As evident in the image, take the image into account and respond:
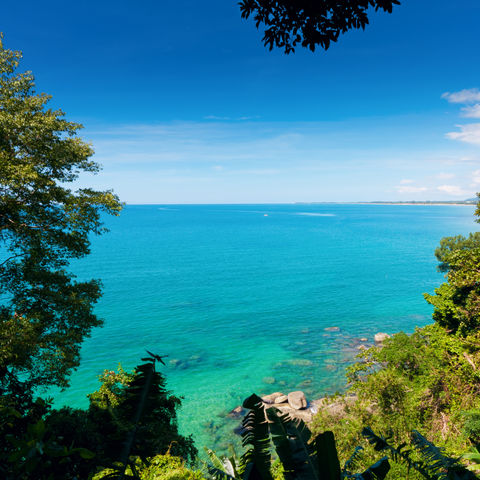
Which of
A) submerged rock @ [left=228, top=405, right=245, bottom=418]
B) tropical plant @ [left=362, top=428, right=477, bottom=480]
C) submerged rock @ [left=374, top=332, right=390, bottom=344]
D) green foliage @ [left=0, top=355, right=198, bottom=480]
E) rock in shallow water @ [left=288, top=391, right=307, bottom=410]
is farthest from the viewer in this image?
submerged rock @ [left=374, top=332, right=390, bottom=344]

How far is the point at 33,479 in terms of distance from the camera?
5574 millimetres

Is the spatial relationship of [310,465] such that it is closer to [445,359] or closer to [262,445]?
[262,445]

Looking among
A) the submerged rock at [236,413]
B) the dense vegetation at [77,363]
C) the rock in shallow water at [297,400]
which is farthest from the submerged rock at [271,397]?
the dense vegetation at [77,363]

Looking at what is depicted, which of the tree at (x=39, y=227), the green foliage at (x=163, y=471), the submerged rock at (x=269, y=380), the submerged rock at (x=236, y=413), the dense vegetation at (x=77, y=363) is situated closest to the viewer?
the dense vegetation at (x=77, y=363)

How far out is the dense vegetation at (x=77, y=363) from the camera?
8484 mm

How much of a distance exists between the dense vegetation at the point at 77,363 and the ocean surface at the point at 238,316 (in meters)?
11.0

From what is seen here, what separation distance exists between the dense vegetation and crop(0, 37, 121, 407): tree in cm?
5

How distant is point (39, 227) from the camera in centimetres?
1429

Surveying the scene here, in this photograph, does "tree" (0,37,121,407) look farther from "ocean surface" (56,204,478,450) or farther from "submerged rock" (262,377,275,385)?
"submerged rock" (262,377,275,385)

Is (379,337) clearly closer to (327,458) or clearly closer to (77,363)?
(77,363)

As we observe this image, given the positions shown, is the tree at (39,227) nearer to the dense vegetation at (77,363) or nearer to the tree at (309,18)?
the dense vegetation at (77,363)

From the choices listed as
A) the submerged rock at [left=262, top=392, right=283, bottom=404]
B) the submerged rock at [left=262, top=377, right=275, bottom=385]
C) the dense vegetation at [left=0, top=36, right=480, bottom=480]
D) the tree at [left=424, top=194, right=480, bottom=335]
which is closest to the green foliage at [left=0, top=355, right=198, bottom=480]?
the dense vegetation at [left=0, top=36, right=480, bottom=480]

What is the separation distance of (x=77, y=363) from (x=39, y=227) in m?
6.62

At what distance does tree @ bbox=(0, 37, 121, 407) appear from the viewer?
12797 mm
